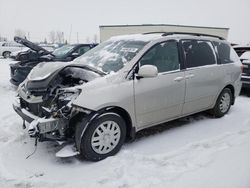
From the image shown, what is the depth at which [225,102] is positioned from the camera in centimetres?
535

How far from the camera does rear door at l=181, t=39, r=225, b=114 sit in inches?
173

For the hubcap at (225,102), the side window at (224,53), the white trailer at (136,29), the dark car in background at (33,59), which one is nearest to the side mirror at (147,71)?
the side window at (224,53)

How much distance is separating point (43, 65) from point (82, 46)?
536 cm

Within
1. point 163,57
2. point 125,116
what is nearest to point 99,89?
point 125,116

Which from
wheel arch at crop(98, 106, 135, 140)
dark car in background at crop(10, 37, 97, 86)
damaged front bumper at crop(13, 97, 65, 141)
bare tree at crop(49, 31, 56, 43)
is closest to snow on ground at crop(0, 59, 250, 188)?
wheel arch at crop(98, 106, 135, 140)

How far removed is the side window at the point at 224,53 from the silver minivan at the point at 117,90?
324 mm

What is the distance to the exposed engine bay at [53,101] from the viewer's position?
10.6ft

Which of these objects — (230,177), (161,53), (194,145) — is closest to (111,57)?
(161,53)

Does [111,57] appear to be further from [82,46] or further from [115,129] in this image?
[82,46]

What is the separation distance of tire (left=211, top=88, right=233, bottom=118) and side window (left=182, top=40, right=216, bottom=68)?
0.78m

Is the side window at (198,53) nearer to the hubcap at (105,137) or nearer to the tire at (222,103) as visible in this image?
the tire at (222,103)

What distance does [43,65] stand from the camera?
4059 millimetres

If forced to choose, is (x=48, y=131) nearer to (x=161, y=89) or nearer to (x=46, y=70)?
(x=46, y=70)

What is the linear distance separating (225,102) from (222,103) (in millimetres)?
102
